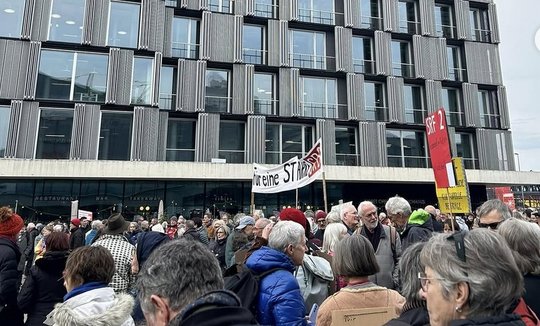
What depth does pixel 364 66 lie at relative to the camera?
25188mm

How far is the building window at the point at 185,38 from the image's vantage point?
22.7 m

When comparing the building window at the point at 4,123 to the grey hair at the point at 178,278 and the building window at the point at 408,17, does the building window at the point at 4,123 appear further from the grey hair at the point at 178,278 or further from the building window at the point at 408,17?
the building window at the point at 408,17

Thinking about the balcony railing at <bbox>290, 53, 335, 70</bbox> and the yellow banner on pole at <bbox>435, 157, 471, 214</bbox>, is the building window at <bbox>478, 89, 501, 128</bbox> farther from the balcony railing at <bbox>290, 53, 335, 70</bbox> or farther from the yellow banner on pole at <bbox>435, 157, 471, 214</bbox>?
the yellow banner on pole at <bbox>435, 157, 471, 214</bbox>

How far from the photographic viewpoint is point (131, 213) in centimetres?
2005

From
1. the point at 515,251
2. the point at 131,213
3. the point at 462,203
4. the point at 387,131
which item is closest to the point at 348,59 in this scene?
the point at 387,131

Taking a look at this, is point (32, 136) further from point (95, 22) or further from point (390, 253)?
point (390, 253)

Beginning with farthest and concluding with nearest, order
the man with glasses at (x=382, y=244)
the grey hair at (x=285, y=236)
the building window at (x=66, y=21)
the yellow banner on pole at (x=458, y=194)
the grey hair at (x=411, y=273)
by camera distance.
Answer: the building window at (x=66, y=21)
the yellow banner on pole at (x=458, y=194)
the man with glasses at (x=382, y=244)
the grey hair at (x=285, y=236)
the grey hair at (x=411, y=273)

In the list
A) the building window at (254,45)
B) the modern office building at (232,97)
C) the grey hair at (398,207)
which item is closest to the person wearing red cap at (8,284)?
the grey hair at (398,207)

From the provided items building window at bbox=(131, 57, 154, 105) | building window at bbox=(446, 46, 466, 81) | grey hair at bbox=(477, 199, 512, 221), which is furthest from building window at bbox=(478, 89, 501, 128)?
grey hair at bbox=(477, 199, 512, 221)

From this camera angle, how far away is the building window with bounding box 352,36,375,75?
25.1 metres

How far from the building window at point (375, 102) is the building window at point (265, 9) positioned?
751 cm

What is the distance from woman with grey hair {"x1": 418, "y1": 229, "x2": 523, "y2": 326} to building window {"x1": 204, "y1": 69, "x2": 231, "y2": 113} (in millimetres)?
21233

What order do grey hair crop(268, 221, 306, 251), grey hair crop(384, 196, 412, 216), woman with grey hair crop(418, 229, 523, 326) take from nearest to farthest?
woman with grey hair crop(418, 229, 523, 326) < grey hair crop(268, 221, 306, 251) < grey hair crop(384, 196, 412, 216)

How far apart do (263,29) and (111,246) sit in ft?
72.2
